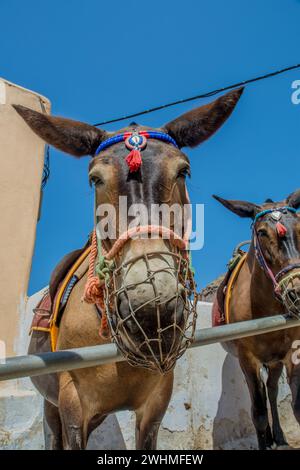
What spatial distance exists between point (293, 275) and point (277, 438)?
84.8 inches

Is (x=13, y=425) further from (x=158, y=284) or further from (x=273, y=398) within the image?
(x=158, y=284)

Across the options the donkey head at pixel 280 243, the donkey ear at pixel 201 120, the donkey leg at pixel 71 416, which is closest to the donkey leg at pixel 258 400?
the donkey head at pixel 280 243

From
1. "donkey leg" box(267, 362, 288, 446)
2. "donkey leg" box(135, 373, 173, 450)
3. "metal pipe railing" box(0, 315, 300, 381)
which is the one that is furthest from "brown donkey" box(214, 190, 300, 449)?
"metal pipe railing" box(0, 315, 300, 381)

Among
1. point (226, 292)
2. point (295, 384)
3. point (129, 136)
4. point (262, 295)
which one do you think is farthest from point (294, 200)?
point (129, 136)

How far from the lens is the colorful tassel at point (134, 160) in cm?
222

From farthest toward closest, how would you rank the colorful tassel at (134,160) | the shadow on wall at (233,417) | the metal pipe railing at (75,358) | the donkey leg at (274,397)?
the shadow on wall at (233,417)
the donkey leg at (274,397)
the colorful tassel at (134,160)
the metal pipe railing at (75,358)

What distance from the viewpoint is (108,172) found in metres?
2.34

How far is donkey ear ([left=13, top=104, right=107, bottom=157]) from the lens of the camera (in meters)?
2.72

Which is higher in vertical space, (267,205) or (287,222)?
(267,205)

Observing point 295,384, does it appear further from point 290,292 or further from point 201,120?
point 201,120

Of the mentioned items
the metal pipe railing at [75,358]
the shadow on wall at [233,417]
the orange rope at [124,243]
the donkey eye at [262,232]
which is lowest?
the shadow on wall at [233,417]

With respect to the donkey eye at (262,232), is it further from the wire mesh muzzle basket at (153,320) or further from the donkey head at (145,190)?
the wire mesh muzzle basket at (153,320)

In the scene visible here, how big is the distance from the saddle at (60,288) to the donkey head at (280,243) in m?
1.67
